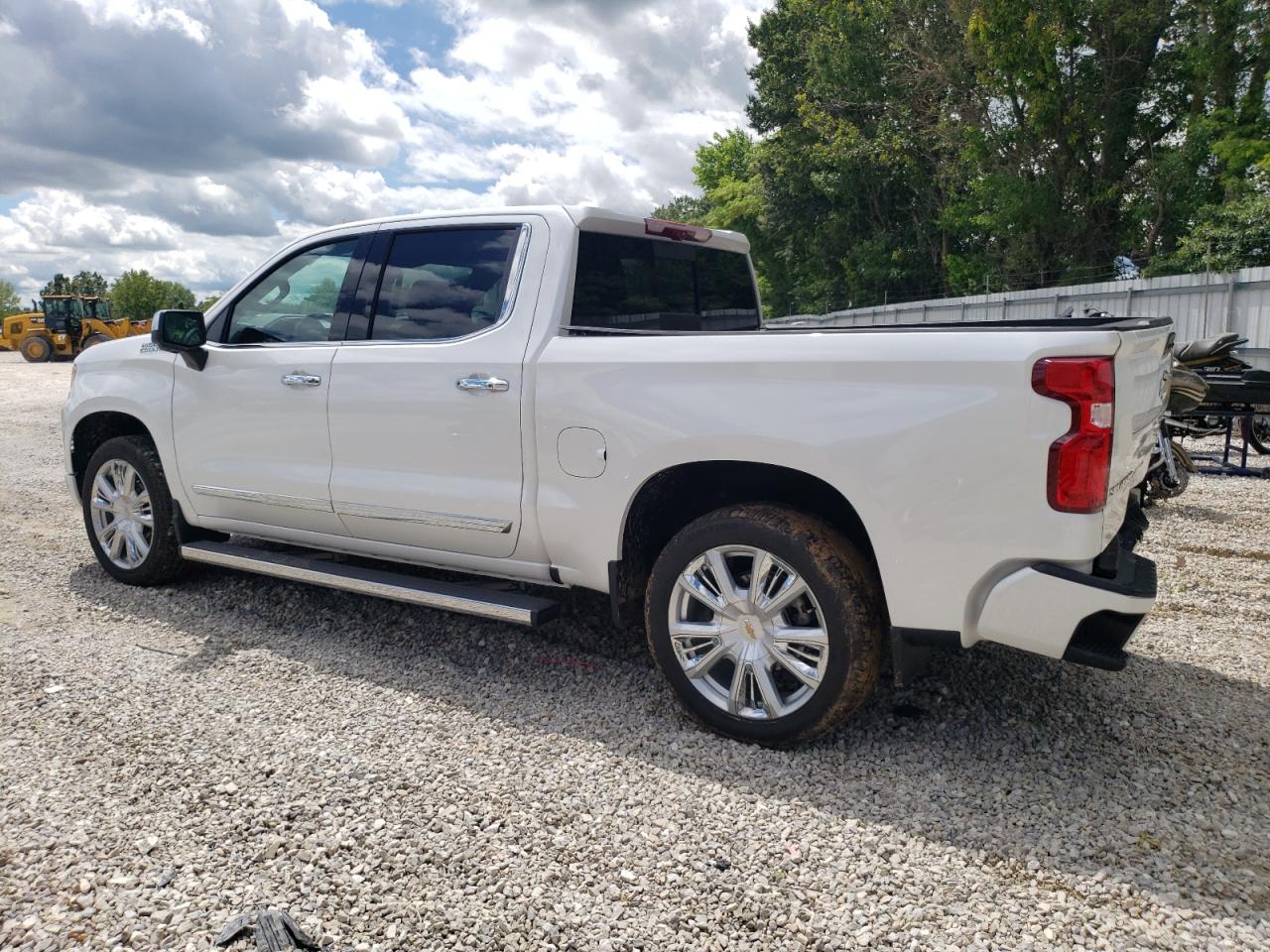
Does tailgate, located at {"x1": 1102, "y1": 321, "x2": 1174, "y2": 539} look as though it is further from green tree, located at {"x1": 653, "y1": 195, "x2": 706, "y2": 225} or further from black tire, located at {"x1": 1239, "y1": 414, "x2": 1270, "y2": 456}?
green tree, located at {"x1": 653, "y1": 195, "x2": 706, "y2": 225}

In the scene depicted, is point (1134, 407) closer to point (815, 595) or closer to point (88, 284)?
point (815, 595)

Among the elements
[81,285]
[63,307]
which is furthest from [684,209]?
[81,285]

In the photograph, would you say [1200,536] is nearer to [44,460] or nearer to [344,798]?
[344,798]

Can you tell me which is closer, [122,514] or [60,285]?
[122,514]

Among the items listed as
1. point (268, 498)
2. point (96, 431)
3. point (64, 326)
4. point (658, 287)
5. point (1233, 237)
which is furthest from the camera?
point (64, 326)

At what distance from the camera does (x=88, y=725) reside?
12.1ft

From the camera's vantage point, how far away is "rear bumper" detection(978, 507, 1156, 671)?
2801mm

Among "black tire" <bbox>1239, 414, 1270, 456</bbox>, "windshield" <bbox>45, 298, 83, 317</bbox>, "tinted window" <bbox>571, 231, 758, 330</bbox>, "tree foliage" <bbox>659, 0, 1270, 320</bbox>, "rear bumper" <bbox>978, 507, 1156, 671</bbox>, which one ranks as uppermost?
"tree foliage" <bbox>659, 0, 1270, 320</bbox>

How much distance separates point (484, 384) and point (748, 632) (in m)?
1.43

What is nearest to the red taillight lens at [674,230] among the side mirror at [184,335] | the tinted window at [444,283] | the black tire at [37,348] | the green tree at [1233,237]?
the tinted window at [444,283]

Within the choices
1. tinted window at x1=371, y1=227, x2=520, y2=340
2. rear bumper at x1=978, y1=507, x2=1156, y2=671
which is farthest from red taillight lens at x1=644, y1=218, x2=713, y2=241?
rear bumper at x1=978, y1=507, x2=1156, y2=671

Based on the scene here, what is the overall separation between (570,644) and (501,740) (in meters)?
1.04

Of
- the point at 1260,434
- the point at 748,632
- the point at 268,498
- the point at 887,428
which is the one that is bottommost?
the point at 1260,434

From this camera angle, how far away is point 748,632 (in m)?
3.38
